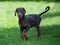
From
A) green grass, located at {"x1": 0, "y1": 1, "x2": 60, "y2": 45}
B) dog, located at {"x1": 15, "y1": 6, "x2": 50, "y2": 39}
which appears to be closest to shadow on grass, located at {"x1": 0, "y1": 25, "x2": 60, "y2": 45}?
green grass, located at {"x1": 0, "y1": 1, "x2": 60, "y2": 45}

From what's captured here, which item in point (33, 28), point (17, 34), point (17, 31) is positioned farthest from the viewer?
point (33, 28)

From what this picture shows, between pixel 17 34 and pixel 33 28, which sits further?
pixel 33 28

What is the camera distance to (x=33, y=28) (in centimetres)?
1289

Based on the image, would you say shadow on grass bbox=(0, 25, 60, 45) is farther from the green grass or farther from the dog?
the dog

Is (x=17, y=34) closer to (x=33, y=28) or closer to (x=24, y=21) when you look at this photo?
(x=24, y=21)

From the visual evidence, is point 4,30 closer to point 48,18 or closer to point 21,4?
point 48,18

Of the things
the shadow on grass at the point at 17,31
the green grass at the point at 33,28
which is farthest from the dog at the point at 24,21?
the shadow on grass at the point at 17,31

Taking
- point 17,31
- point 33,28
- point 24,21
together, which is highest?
point 24,21

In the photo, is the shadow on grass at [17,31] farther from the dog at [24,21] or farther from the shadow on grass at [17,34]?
the dog at [24,21]

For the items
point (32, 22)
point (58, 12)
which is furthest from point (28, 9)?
point (32, 22)

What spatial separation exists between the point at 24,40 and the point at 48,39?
2.77 feet

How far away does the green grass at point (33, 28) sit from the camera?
1073 centimetres

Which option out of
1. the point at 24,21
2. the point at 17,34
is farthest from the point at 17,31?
the point at 24,21

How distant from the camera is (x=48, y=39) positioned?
36.0ft
